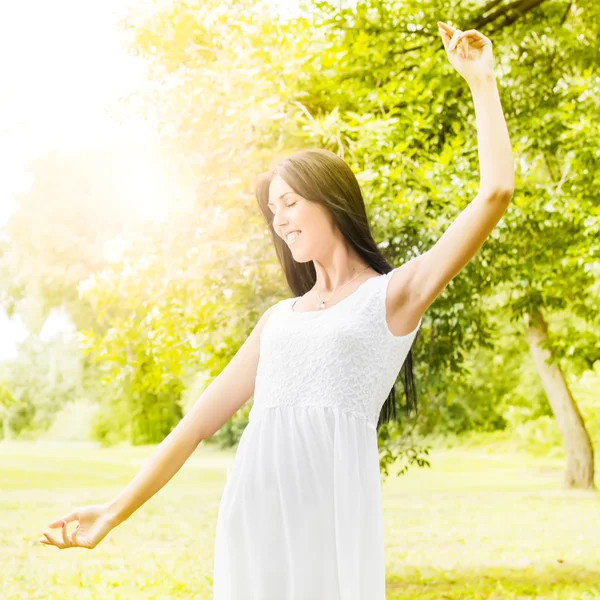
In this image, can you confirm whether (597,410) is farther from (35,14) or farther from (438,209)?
(35,14)

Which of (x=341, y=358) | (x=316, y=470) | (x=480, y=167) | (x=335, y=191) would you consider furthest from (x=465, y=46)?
(x=316, y=470)

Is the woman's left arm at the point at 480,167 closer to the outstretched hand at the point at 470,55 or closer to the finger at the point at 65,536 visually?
the outstretched hand at the point at 470,55

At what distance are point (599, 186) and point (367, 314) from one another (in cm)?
298

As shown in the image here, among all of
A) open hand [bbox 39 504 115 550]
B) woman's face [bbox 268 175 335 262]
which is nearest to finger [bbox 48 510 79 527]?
open hand [bbox 39 504 115 550]

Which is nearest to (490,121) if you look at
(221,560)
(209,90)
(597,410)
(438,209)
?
(221,560)

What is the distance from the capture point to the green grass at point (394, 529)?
4.46 m

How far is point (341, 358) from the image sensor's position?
115cm

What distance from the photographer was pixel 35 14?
4977mm

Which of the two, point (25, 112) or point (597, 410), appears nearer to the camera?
point (25, 112)

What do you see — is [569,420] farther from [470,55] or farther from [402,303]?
[470,55]

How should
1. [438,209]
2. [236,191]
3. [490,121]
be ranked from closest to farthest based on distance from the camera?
[490,121], [438,209], [236,191]

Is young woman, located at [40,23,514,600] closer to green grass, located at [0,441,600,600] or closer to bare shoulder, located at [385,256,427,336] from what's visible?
bare shoulder, located at [385,256,427,336]

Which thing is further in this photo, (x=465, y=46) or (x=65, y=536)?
(x=65, y=536)

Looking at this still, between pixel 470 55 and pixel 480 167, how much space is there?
152mm
